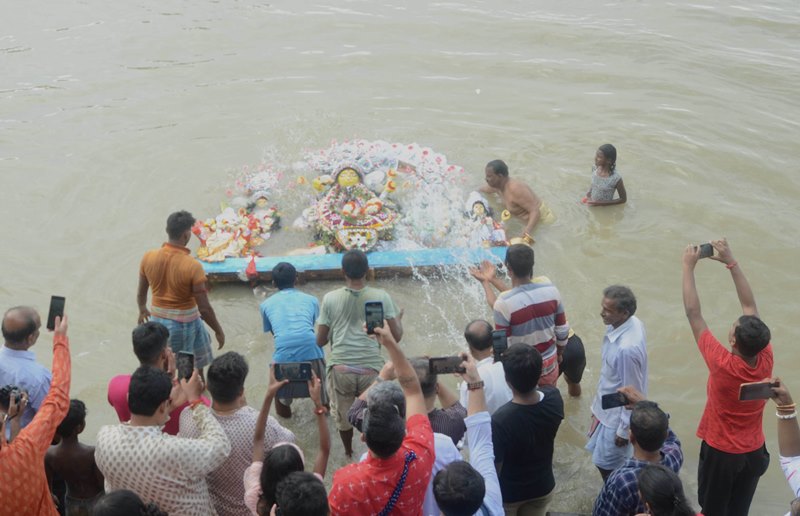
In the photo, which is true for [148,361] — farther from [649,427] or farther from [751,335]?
[751,335]

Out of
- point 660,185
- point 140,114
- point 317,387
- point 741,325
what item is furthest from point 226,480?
point 140,114

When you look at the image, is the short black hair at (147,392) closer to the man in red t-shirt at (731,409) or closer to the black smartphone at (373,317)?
the black smartphone at (373,317)

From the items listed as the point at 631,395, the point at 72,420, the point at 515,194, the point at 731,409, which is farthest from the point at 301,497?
the point at 515,194

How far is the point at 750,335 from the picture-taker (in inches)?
180

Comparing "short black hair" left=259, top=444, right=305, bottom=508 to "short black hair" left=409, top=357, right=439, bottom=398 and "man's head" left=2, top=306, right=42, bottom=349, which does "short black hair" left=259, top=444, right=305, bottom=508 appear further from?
"man's head" left=2, top=306, right=42, bottom=349

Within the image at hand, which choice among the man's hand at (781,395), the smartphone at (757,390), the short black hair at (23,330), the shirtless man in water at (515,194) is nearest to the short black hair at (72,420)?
the short black hair at (23,330)

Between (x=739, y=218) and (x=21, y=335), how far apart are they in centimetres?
887

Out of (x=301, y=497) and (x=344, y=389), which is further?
(x=344, y=389)

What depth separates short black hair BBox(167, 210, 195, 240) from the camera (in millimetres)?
6293

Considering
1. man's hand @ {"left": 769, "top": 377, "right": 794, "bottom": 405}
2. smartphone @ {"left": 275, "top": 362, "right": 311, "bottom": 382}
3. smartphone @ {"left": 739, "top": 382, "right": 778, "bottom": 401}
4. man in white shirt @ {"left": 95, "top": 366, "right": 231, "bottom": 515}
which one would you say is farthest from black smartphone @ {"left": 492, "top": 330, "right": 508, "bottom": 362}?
man in white shirt @ {"left": 95, "top": 366, "right": 231, "bottom": 515}

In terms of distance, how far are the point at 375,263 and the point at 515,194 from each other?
7.44ft

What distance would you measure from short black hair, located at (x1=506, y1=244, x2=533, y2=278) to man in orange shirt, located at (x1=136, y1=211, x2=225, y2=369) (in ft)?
8.79

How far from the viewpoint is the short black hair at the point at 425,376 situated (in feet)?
14.5

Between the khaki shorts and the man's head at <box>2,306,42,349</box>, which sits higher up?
the man's head at <box>2,306,42,349</box>
